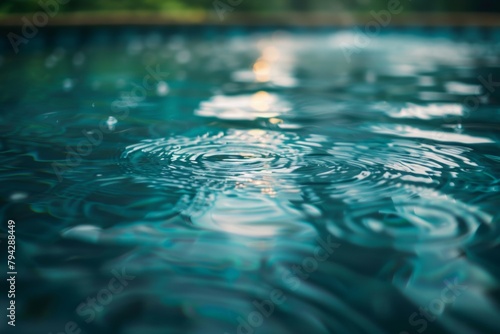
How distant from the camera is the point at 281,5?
20.1 meters

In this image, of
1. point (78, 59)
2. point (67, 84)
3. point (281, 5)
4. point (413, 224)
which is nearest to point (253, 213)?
point (413, 224)

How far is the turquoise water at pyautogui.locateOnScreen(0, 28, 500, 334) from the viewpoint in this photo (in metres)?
1.60

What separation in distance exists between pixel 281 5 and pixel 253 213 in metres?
18.8

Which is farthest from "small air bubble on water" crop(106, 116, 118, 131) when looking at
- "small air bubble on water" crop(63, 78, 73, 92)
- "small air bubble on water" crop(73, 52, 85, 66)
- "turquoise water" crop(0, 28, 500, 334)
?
"small air bubble on water" crop(73, 52, 85, 66)

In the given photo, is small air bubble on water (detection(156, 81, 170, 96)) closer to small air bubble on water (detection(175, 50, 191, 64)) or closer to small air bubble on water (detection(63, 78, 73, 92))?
small air bubble on water (detection(63, 78, 73, 92))

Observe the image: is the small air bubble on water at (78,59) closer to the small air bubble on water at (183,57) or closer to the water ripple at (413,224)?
the small air bubble on water at (183,57)

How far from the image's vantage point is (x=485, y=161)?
3.04 m

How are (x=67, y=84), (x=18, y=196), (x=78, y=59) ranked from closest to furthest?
(x=18, y=196) → (x=67, y=84) → (x=78, y=59)

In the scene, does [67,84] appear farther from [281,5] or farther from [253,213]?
[281,5]

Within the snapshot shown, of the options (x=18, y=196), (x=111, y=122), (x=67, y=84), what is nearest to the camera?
(x=18, y=196)

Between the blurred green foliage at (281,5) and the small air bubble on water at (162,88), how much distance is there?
36.3 ft

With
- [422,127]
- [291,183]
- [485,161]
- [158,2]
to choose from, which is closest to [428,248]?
[291,183]

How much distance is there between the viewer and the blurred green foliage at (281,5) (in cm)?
1738

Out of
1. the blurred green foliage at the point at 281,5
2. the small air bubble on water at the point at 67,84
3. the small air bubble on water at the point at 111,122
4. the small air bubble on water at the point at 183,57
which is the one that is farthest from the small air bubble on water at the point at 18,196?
the blurred green foliage at the point at 281,5
